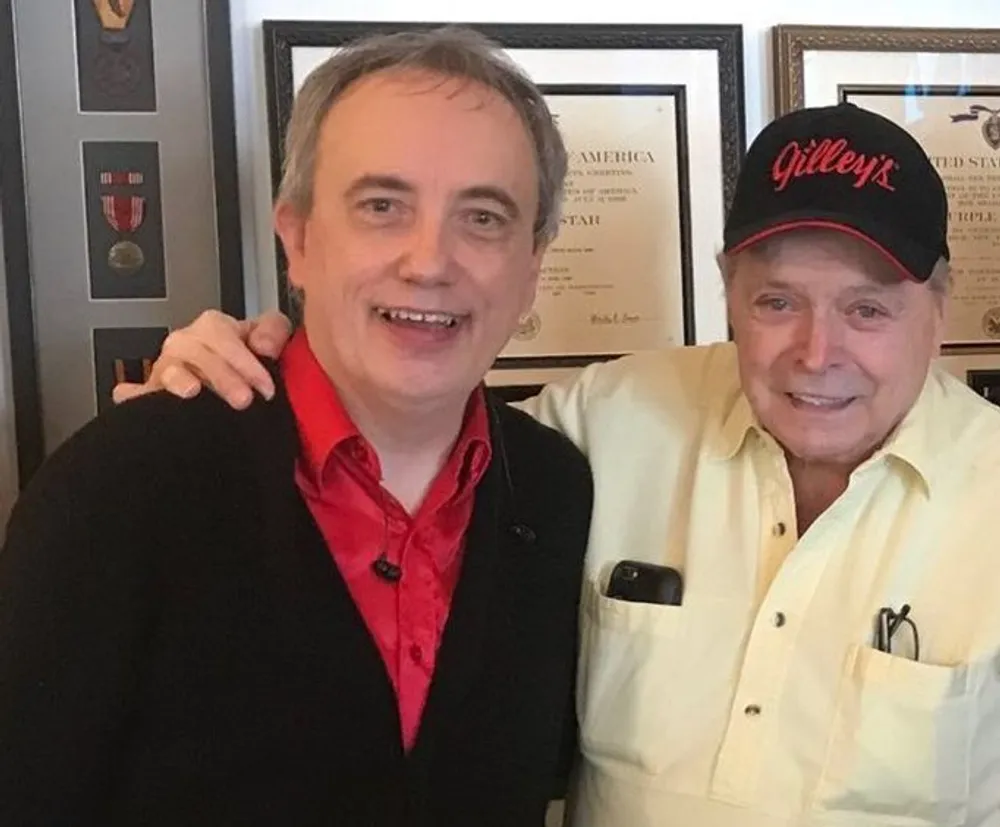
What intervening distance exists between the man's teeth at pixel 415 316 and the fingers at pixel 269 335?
0.17 meters

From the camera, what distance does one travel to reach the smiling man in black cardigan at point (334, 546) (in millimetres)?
1151

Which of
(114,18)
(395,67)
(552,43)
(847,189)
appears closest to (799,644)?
(847,189)

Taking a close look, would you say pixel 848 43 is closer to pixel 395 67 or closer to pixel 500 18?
pixel 500 18

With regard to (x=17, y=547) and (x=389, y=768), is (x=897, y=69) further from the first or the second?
(x=17, y=547)

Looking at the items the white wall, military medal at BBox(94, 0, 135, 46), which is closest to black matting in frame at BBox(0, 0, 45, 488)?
military medal at BBox(94, 0, 135, 46)

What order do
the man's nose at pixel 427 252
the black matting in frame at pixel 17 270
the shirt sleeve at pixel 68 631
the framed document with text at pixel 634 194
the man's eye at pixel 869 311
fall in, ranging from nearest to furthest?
the shirt sleeve at pixel 68 631, the man's nose at pixel 427 252, the man's eye at pixel 869 311, the black matting in frame at pixel 17 270, the framed document with text at pixel 634 194

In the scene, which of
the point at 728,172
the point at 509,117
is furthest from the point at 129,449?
the point at 728,172

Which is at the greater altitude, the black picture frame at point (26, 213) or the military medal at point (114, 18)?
the military medal at point (114, 18)

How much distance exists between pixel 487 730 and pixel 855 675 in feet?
1.23

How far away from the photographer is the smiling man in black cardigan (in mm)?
1151

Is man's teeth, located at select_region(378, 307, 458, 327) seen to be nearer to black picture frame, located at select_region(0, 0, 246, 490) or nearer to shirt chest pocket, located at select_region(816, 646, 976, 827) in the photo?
black picture frame, located at select_region(0, 0, 246, 490)

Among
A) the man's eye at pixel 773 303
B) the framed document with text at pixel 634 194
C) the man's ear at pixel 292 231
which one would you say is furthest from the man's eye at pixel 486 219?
the framed document with text at pixel 634 194

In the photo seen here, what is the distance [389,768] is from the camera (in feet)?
4.05

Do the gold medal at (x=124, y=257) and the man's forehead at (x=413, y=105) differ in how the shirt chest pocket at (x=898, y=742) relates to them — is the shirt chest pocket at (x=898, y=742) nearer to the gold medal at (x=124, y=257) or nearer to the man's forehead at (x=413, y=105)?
the man's forehead at (x=413, y=105)
